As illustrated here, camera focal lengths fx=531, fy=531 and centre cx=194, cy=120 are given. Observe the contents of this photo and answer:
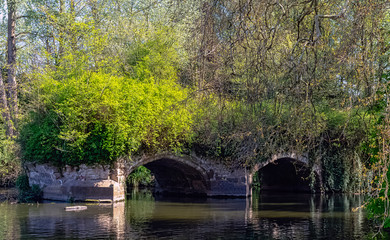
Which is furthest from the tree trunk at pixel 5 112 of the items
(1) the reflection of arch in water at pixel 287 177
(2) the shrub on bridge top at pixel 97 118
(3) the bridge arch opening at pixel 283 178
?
(3) the bridge arch opening at pixel 283 178

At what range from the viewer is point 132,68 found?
2186 cm

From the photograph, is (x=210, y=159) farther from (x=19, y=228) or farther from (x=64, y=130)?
(x=19, y=228)

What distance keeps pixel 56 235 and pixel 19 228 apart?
4.88ft

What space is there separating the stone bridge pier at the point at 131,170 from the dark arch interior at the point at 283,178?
429 cm

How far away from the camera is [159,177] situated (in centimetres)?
2500

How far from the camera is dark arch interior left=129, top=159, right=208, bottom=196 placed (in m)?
21.9

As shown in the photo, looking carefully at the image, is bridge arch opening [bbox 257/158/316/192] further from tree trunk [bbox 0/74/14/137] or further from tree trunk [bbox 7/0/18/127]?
tree trunk [bbox 0/74/14/137]

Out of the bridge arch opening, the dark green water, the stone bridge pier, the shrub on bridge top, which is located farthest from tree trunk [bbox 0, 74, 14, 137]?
the bridge arch opening

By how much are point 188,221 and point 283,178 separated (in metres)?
14.6

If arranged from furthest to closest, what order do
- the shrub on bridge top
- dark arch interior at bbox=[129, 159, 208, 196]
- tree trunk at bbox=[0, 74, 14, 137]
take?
tree trunk at bbox=[0, 74, 14, 137], dark arch interior at bbox=[129, 159, 208, 196], the shrub on bridge top

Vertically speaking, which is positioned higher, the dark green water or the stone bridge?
the stone bridge

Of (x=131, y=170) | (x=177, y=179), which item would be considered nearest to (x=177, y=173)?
(x=177, y=179)

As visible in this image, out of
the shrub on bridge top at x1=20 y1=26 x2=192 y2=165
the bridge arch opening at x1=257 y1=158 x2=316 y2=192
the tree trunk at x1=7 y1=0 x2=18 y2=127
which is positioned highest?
the tree trunk at x1=7 y1=0 x2=18 y2=127

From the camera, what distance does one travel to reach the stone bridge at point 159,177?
1870 centimetres
